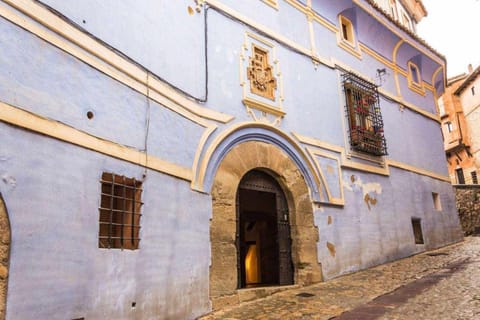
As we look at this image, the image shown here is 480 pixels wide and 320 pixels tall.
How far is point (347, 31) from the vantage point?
9.75 meters

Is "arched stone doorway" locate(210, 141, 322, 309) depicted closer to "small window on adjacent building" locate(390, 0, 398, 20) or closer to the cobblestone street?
the cobblestone street

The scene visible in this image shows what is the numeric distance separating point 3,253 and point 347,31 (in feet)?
29.4

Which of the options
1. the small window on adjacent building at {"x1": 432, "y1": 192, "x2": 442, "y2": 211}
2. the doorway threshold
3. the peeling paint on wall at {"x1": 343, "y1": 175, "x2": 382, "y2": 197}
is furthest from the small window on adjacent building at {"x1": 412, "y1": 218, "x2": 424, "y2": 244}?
the doorway threshold

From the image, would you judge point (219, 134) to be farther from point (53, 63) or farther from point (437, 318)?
point (437, 318)

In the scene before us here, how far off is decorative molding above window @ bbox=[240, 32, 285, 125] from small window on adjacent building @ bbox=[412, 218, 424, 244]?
5.20m

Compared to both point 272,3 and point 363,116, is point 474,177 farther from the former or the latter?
point 272,3

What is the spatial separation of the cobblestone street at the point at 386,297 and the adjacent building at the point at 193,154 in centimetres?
39

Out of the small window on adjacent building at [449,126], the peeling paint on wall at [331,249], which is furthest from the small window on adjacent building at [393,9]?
the small window on adjacent building at [449,126]

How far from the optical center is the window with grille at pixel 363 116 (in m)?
8.66

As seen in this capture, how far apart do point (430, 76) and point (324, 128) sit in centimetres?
646

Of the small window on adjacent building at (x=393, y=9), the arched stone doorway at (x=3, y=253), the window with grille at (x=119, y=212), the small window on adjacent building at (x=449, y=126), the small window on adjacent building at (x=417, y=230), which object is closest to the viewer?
the arched stone doorway at (x=3, y=253)

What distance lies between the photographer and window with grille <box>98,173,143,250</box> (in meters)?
3.99

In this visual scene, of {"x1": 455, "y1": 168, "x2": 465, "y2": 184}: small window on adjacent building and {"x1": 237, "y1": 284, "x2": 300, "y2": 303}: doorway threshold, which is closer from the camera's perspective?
{"x1": 237, "y1": 284, "x2": 300, "y2": 303}: doorway threshold

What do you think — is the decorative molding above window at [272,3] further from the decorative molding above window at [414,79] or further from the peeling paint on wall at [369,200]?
the decorative molding above window at [414,79]
